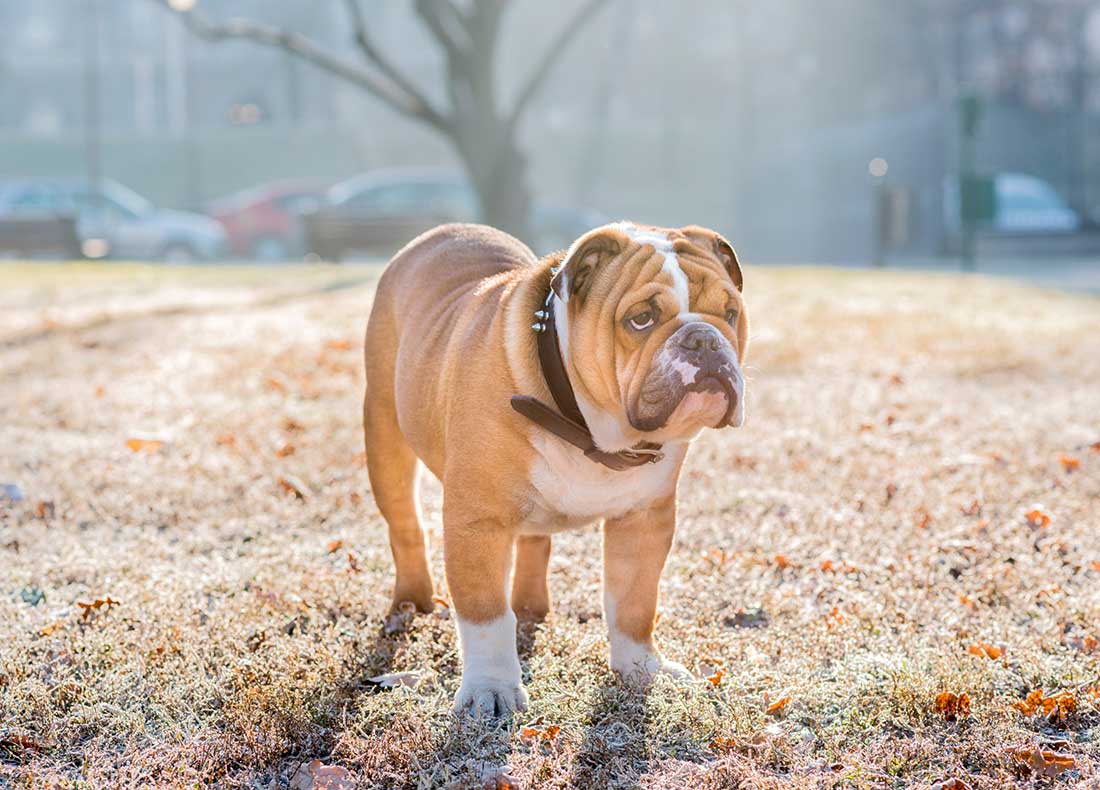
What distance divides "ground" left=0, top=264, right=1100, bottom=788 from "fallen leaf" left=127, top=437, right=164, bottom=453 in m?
0.05

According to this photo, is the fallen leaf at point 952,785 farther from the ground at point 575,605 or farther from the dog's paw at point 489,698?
the dog's paw at point 489,698

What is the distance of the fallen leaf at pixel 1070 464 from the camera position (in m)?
5.97

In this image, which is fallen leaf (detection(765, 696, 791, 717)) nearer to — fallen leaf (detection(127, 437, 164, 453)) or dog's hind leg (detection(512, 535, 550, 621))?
dog's hind leg (detection(512, 535, 550, 621))

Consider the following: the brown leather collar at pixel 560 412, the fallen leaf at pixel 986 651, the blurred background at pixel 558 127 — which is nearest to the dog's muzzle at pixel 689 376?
the brown leather collar at pixel 560 412

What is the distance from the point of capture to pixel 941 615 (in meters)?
4.07

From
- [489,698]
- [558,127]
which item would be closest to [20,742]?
[489,698]

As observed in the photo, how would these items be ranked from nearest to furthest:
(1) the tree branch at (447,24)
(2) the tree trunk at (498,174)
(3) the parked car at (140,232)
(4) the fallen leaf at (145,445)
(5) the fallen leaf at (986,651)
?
(5) the fallen leaf at (986,651) → (4) the fallen leaf at (145,445) → (1) the tree branch at (447,24) → (2) the tree trunk at (498,174) → (3) the parked car at (140,232)

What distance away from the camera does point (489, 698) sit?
3.24m

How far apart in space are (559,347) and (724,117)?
42848 mm

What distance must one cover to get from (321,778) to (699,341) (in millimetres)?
1277

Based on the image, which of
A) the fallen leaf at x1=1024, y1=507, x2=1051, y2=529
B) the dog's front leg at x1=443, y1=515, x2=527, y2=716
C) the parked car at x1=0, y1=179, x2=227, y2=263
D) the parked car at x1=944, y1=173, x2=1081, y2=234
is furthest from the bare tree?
the dog's front leg at x1=443, y1=515, x2=527, y2=716

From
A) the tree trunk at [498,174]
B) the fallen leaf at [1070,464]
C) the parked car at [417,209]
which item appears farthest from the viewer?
the parked car at [417,209]

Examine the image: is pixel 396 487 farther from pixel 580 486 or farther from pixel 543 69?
pixel 543 69

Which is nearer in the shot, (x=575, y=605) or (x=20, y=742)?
(x=20, y=742)
